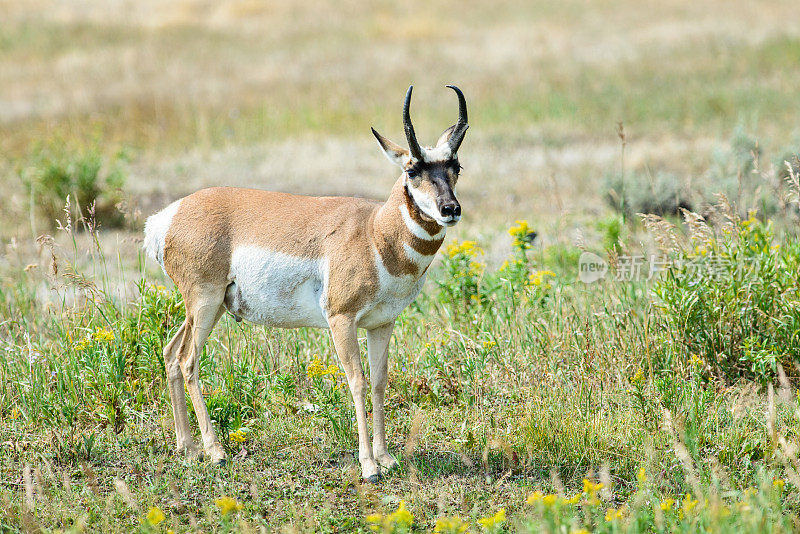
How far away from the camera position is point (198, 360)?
5449mm

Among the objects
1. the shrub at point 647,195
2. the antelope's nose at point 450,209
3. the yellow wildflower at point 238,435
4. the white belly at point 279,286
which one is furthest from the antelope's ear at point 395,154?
the shrub at point 647,195

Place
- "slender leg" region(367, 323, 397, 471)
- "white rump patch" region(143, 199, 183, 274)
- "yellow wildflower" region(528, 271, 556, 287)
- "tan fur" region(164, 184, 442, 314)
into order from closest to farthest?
"tan fur" region(164, 184, 442, 314) → "slender leg" region(367, 323, 397, 471) → "white rump patch" region(143, 199, 183, 274) → "yellow wildflower" region(528, 271, 556, 287)

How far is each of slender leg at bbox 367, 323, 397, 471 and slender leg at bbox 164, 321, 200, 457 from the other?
3.86ft

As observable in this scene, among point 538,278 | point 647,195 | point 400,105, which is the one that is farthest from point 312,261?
point 400,105

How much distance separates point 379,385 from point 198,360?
116 cm

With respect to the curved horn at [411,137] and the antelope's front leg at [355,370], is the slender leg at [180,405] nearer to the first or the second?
the antelope's front leg at [355,370]

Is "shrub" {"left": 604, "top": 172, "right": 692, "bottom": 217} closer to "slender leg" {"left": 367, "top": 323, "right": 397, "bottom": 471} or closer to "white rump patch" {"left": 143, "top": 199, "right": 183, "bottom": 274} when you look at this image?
"slender leg" {"left": 367, "top": 323, "right": 397, "bottom": 471}

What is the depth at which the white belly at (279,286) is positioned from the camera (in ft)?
16.9

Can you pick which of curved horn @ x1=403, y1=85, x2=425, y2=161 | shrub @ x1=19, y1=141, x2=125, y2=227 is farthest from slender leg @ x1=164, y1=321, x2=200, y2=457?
shrub @ x1=19, y1=141, x2=125, y2=227

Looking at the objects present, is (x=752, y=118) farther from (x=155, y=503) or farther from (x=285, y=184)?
(x=155, y=503)

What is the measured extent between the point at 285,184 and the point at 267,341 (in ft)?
27.7

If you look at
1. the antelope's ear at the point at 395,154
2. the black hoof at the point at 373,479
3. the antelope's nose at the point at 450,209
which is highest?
the antelope's ear at the point at 395,154

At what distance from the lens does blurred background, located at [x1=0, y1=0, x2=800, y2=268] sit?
39.2ft

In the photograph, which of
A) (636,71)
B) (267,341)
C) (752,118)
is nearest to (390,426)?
(267,341)
